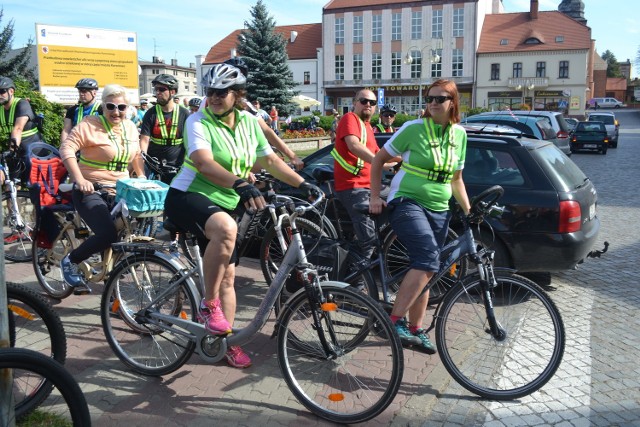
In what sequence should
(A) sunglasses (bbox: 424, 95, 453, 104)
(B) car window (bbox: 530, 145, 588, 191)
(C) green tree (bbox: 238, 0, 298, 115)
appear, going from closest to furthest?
(A) sunglasses (bbox: 424, 95, 453, 104)
(B) car window (bbox: 530, 145, 588, 191)
(C) green tree (bbox: 238, 0, 298, 115)

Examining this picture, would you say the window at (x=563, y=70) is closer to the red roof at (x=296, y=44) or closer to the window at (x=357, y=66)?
the window at (x=357, y=66)

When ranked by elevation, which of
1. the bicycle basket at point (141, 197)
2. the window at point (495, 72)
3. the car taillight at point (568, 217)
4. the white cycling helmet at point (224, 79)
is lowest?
the car taillight at point (568, 217)

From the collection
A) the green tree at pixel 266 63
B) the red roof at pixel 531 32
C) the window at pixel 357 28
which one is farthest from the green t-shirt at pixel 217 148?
the window at pixel 357 28

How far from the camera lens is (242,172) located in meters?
3.89

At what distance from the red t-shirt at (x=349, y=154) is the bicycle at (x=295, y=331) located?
1.52 meters

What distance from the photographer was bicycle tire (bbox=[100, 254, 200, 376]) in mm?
3908

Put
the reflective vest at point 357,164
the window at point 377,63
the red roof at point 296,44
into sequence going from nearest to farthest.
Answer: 1. the reflective vest at point 357,164
2. the window at point 377,63
3. the red roof at point 296,44

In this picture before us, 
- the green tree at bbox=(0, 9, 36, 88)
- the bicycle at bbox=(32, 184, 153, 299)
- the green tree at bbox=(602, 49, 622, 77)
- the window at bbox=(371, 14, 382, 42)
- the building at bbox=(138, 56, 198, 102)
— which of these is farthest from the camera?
the green tree at bbox=(602, 49, 622, 77)

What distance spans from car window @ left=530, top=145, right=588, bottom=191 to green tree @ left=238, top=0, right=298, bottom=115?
39.5m

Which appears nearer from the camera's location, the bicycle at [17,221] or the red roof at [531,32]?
the bicycle at [17,221]

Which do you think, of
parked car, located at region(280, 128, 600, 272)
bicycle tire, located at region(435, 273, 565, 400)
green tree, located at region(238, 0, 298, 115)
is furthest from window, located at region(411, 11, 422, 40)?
bicycle tire, located at region(435, 273, 565, 400)

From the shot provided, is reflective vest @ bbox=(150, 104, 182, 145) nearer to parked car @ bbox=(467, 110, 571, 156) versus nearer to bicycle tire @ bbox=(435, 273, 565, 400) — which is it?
bicycle tire @ bbox=(435, 273, 565, 400)

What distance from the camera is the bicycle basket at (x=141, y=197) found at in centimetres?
448

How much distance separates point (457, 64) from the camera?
65.1 m
